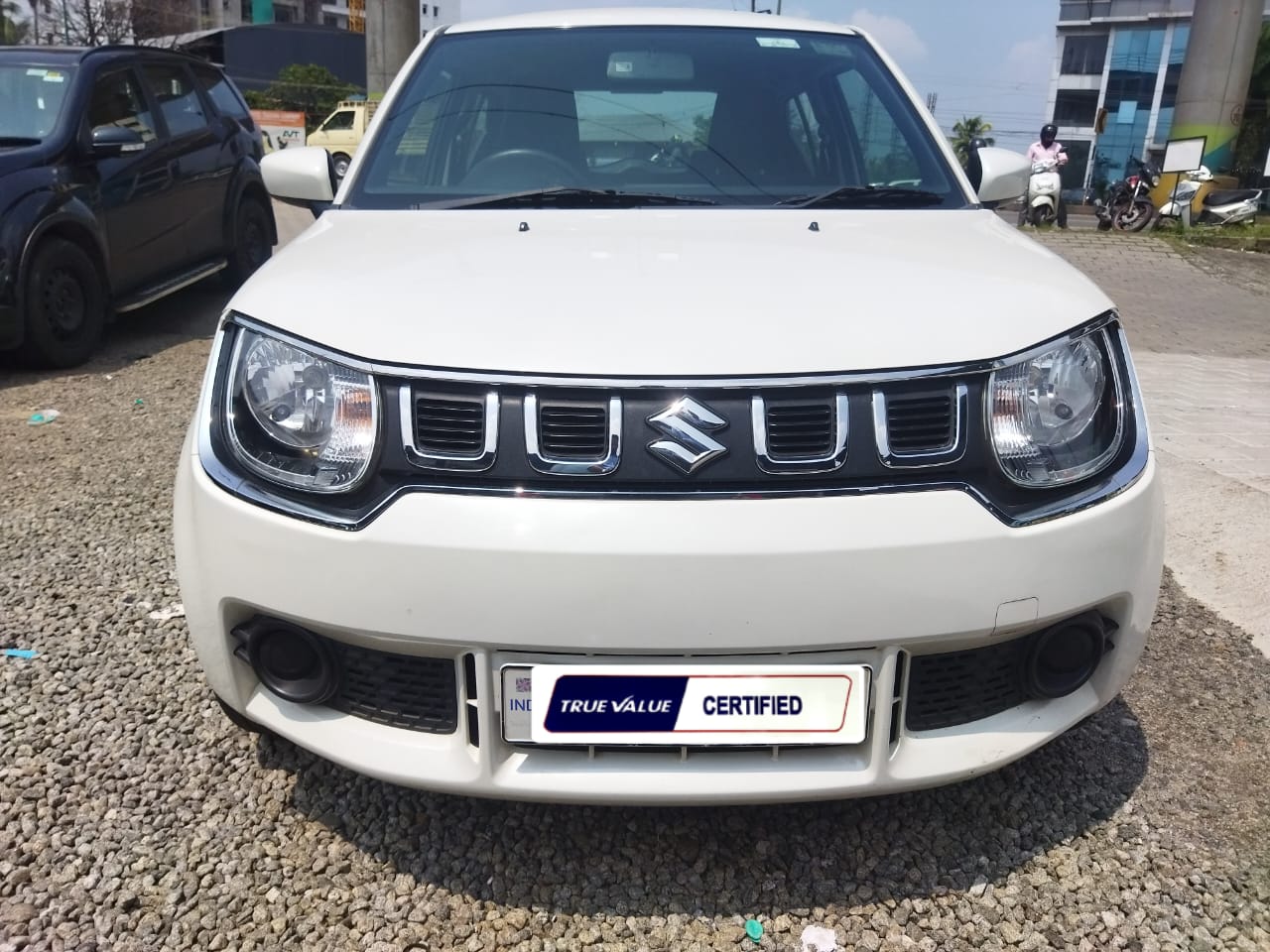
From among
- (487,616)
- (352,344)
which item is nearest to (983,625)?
(487,616)

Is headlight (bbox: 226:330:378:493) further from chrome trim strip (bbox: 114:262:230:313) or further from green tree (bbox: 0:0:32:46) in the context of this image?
green tree (bbox: 0:0:32:46)

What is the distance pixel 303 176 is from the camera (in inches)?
110

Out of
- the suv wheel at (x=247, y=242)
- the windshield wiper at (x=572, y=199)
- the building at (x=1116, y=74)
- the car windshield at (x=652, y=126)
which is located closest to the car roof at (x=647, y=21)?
the car windshield at (x=652, y=126)

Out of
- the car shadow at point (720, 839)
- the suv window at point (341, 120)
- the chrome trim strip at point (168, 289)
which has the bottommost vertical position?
the suv window at point (341, 120)

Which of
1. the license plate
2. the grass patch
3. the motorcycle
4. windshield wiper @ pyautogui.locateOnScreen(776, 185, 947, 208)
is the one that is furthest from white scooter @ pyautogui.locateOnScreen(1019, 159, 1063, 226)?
the license plate

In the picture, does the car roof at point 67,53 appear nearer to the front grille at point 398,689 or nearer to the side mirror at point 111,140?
the side mirror at point 111,140

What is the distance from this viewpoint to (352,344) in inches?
64.3

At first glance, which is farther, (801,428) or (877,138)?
(877,138)

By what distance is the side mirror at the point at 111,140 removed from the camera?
5.69 meters

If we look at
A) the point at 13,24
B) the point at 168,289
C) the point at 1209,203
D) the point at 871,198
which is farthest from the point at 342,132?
the point at 13,24

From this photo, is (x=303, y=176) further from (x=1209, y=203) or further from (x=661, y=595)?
(x=1209, y=203)

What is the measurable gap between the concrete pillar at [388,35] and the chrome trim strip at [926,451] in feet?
45.0

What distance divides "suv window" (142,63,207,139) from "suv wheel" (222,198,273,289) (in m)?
0.67

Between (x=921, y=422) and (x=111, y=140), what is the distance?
5.61m
